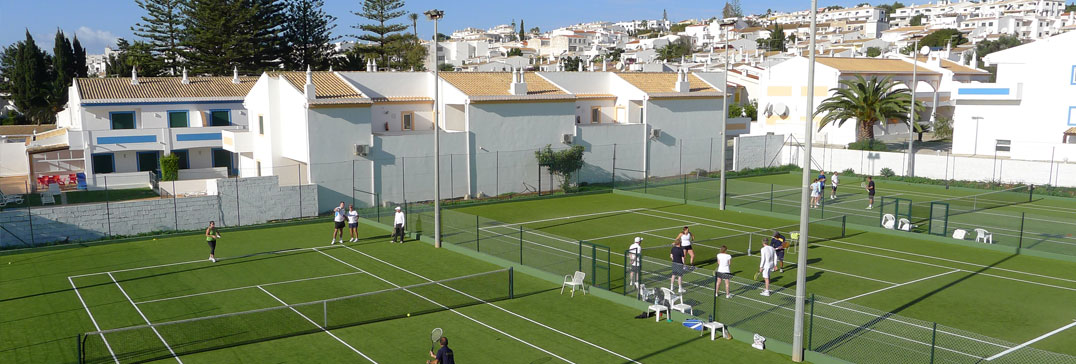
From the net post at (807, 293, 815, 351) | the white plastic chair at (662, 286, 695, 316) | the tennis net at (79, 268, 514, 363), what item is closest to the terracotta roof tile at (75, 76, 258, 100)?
the tennis net at (79, 268, 514, 363)

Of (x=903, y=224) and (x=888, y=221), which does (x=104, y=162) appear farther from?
(x=903, y=224)

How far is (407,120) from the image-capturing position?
42.0m

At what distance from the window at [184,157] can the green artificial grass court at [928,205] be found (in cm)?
2838

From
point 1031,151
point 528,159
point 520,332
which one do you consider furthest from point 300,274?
point 1031,151

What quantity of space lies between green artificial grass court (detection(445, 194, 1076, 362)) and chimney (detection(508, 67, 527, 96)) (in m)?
8.38

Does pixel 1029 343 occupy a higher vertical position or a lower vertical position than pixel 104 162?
lower

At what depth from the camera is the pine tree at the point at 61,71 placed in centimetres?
7694

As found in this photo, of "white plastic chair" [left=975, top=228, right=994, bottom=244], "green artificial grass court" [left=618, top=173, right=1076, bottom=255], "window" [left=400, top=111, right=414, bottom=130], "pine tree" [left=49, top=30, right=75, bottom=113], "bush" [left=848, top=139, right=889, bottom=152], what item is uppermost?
"pine tree" [left=49, top=30, right=75, bottom=113]

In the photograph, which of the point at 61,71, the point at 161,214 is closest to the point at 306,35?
the point at 61,71

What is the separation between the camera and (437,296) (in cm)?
2105

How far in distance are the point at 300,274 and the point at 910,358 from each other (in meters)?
17.3

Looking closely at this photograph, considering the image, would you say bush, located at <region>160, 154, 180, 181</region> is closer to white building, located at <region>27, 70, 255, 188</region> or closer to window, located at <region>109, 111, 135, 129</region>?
white building, located at <region>27, 70, 255, 188</region>

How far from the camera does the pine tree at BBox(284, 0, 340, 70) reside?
74875 millimetres

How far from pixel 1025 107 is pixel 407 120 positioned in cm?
4084
